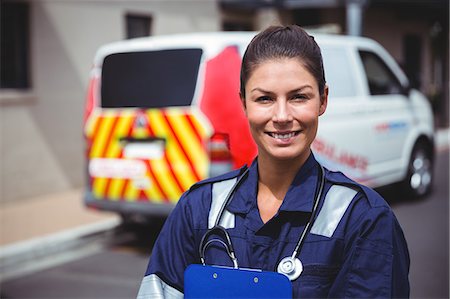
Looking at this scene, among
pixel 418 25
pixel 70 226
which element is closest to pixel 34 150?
pixel 70 226

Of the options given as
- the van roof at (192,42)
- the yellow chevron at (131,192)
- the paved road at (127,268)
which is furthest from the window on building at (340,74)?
the yellow chevron at (131,192)

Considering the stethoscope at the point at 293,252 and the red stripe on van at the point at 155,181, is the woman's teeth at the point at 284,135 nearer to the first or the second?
the stethoscope at the point at 293,252

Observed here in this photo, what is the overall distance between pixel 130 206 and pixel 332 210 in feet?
13.4

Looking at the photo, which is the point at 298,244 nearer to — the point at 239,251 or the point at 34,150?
the point at 239,251

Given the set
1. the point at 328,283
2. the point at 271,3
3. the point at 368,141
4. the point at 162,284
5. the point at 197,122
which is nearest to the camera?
the point at 328,283

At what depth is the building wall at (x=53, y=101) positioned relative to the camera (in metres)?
7.88

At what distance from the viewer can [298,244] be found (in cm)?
139

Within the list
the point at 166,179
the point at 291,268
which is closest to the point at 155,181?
the point at 166,179

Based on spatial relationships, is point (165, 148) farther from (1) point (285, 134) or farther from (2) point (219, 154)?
(1) point (285, 134)

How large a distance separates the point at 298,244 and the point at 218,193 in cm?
28

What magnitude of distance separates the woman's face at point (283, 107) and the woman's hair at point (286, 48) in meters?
0.01

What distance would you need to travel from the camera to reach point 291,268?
4.51ft

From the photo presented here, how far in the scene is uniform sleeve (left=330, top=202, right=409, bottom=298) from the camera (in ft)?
4.39

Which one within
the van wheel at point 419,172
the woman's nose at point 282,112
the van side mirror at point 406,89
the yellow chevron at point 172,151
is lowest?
the van wheel at point 419,172
